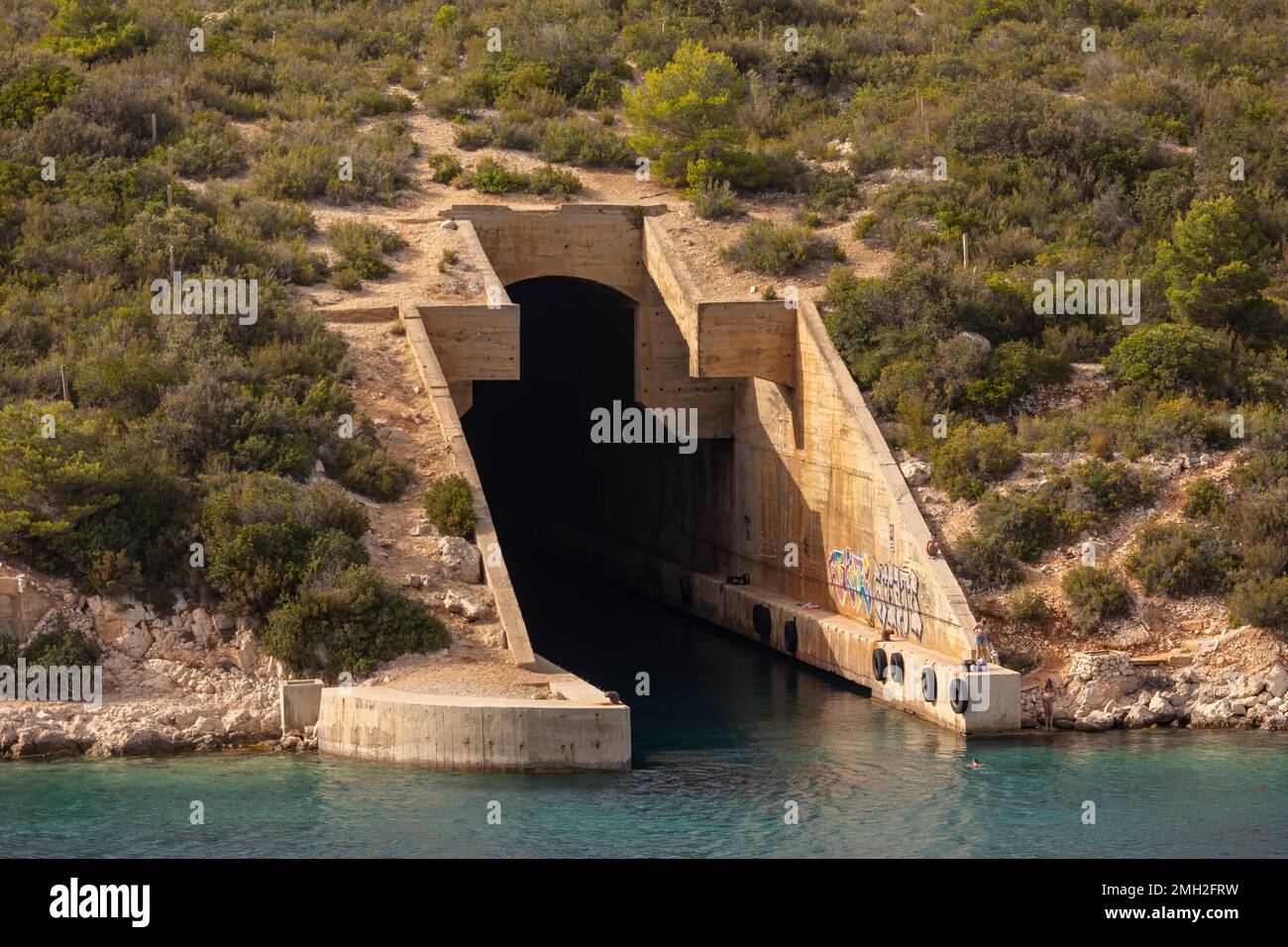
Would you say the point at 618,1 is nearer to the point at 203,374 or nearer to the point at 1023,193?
the point at 1023,193

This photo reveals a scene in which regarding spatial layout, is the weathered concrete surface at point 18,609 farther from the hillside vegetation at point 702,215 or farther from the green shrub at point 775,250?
the green shrub at point 775,250

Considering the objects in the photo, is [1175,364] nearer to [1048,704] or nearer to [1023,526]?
[1023,526]

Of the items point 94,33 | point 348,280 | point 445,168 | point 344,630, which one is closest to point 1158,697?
point 344,630

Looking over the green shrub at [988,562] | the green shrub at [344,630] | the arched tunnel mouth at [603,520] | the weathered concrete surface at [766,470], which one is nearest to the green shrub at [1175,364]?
the weathered concrete surface at [766,470]

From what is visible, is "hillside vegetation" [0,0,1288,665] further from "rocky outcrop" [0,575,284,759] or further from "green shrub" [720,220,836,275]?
"rocky outcrop" [0,575,284,759]

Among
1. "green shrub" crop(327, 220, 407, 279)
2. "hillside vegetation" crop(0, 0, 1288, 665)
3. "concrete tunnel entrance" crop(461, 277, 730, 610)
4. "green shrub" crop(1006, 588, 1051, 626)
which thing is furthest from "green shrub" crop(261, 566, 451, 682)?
"concrete tunnel entrance" crop(461, 277, 730, 610)

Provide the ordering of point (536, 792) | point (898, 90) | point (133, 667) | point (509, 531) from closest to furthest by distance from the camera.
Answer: point (536, 792)
point (133, 667)
point (898, 90)
point (509, 531)

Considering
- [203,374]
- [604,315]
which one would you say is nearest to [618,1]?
[604,315]
